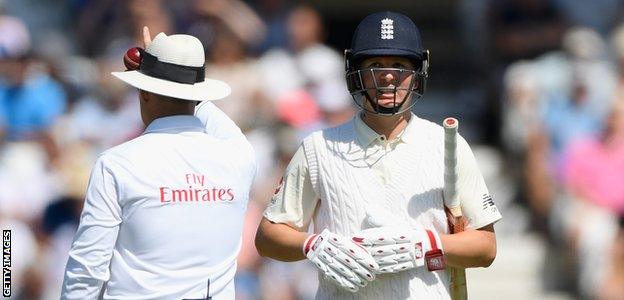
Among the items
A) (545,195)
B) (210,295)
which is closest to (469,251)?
(210,295)

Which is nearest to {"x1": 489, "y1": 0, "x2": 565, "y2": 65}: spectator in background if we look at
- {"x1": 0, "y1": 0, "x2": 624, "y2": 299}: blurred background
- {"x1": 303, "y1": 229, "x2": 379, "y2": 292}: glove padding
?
{"x1": 0, "y1": 0, "x2": 624, "y2": 299}: blurred background

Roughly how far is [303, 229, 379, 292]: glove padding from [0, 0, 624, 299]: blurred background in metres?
→ 4.81

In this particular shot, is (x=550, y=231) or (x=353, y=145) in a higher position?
(x=353, y=145)

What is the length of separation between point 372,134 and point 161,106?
0.80m

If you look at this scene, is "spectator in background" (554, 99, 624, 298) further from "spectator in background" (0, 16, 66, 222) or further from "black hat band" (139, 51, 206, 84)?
"black hat band" (139, 51, 206, 84)

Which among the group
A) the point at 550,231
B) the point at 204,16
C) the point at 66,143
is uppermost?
the point at 204,16

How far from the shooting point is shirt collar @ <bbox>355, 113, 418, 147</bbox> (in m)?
5.45

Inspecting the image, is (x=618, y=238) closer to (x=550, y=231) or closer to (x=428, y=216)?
(x=550, y=231)

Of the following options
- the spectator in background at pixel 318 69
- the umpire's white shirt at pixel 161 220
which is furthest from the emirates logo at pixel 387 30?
the spectator in background at pixel 318 69

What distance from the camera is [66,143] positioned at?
37.0 ft

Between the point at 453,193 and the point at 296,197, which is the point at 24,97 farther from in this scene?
the point at 453,193

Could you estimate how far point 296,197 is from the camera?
5.50 metres

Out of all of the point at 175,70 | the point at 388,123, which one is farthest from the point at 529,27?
the point at 175,70

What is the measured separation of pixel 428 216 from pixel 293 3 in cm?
807
